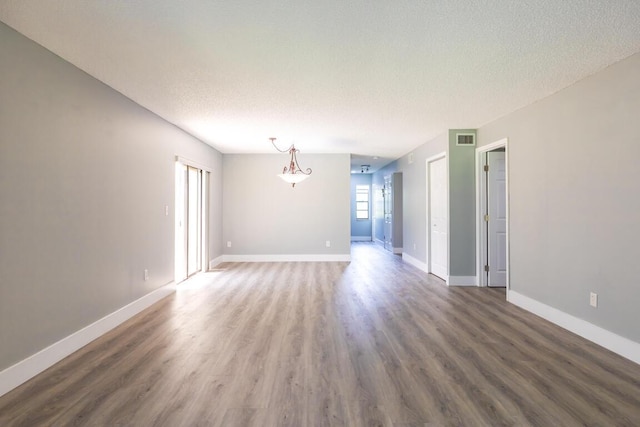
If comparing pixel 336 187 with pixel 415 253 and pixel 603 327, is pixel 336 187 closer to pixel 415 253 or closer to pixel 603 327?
pixel 415 253

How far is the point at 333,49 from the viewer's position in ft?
8.12

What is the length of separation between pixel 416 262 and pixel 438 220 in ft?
4.51

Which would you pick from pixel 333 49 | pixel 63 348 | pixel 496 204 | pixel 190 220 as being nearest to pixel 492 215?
pixel 496 204

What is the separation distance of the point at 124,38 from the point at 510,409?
361cm

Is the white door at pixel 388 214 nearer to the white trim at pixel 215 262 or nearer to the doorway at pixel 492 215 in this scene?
the doorway at pixel 492 215

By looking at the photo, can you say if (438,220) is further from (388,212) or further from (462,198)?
(388,212)

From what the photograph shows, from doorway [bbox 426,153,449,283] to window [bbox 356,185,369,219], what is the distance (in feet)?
20.1

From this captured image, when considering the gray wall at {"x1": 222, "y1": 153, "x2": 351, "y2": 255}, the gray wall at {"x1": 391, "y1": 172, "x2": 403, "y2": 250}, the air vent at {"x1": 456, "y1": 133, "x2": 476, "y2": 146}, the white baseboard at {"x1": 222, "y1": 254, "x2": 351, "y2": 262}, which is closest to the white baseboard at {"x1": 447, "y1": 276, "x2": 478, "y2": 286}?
the air vent at {"x1": 456, "y1": 133, "x2": 476, "y2": 146}

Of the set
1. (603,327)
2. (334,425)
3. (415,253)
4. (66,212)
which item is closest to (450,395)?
(334,425)

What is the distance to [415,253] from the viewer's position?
6766mm

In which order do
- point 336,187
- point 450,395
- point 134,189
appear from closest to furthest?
1. point 450,395
2. point 134,189
3. point 336,187

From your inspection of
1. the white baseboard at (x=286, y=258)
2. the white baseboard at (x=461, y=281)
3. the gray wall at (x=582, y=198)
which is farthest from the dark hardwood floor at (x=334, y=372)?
the white baseboard at (x=286, y=258)

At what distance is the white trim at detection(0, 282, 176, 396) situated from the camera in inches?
84.2

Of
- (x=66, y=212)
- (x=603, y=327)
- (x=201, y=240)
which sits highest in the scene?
(x=66, y=212)
